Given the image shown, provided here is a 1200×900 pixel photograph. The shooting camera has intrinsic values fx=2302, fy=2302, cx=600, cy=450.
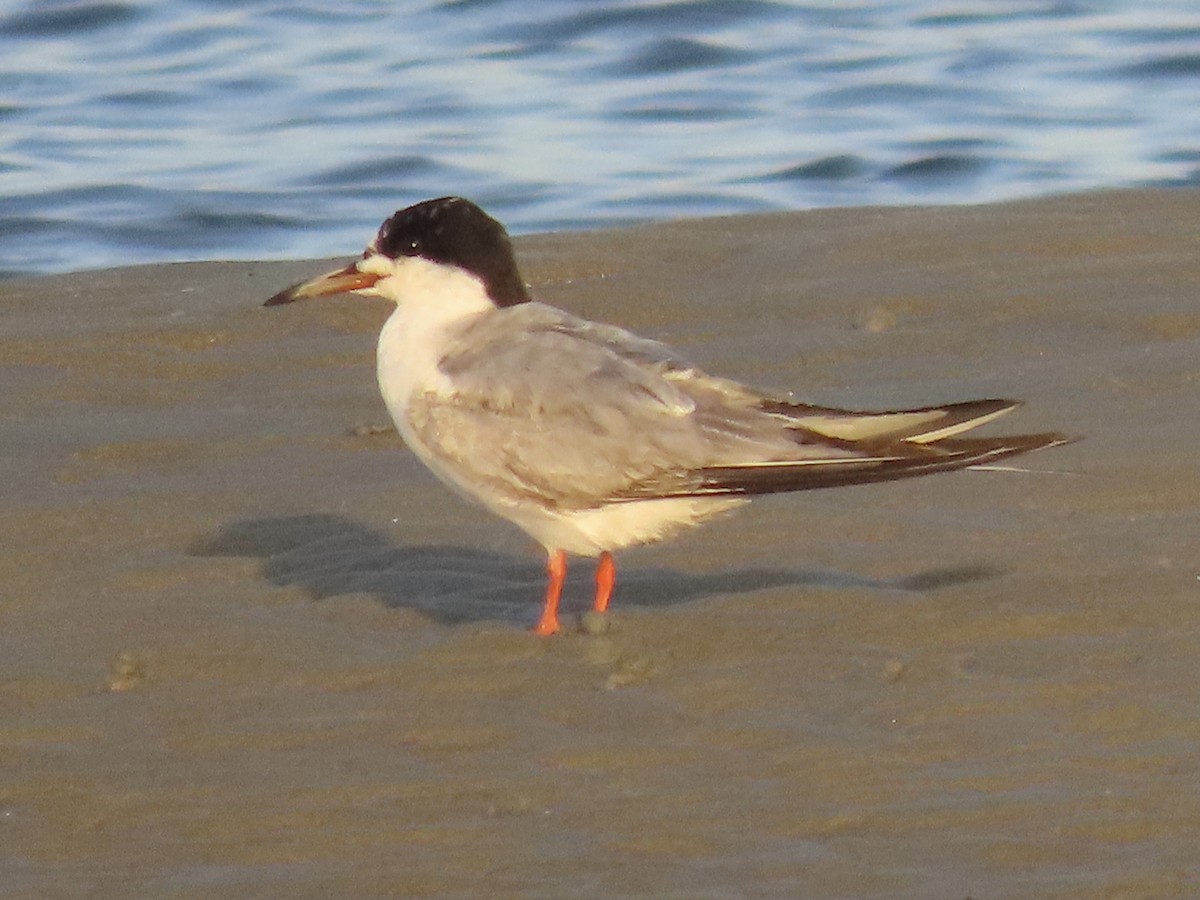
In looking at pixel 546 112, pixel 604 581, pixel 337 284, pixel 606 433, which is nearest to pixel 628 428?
pixel 606 433

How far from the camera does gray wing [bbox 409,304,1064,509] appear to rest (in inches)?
179

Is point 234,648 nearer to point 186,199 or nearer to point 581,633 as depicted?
point 581,633

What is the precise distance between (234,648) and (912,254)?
3.32 meters

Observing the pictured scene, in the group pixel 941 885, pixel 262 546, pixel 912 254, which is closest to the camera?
pixel 941 885

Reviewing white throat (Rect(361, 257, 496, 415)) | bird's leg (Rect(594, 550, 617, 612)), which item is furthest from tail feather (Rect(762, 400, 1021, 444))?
white throat (Rect(361, 257, 496, 415))

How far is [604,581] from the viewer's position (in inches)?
193

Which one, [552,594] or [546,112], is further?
[546,112]

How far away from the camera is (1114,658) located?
14.2ft

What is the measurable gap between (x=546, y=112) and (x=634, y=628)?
268 inches

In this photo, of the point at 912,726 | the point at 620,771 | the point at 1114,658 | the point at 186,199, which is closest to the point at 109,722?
the point at 620,771

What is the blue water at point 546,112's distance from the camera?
9852 mm

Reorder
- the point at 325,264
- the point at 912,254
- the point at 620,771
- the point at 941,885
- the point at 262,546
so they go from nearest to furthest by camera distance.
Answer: the point at 941,885 < the point at 620,771 < the point at 262,546 < the point at 912,254 < the point at 325,264

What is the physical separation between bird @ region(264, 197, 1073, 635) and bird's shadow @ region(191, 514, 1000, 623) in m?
0.12

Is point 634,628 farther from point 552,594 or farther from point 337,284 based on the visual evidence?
point 337,284
